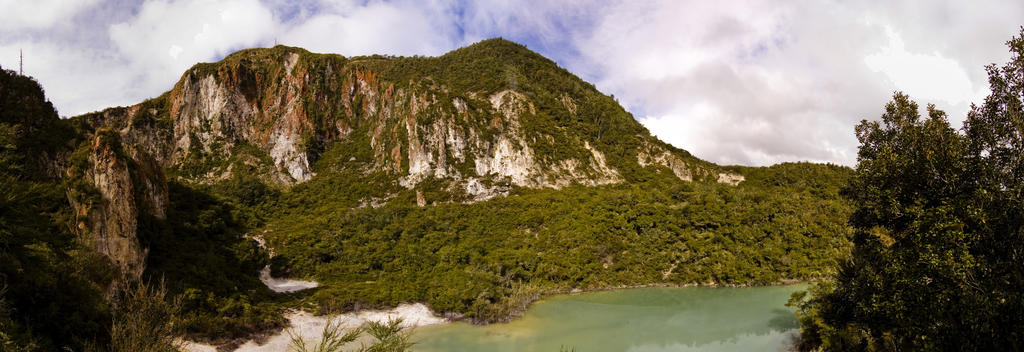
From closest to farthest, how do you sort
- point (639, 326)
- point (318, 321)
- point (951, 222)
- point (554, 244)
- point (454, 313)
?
point (951, 222) < point (639, 326) < point (318, 321) < point (454, 313) < point (554, 244)

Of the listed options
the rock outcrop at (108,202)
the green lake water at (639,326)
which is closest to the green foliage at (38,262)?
the rock outcrop at (108,202)

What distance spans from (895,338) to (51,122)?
48846 millimetres

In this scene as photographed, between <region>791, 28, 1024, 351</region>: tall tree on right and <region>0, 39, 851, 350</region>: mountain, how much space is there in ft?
23.5

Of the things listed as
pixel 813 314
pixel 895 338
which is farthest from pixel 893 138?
pixel 813 314

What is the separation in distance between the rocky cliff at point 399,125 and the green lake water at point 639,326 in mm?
28366

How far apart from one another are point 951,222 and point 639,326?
2337 centimetres

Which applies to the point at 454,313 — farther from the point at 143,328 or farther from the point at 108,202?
the point at 143,328

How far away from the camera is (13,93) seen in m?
31.9

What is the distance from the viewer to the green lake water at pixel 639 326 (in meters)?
28.6

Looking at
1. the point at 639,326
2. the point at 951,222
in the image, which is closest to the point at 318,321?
the point at 639,326

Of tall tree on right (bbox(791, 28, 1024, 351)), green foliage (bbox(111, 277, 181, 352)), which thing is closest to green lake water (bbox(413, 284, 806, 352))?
tall tree on right (bbox(791, 28, 1024, 351))

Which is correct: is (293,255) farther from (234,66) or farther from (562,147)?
(234,66)

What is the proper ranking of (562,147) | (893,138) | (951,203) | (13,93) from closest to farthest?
(951,203) < (893,138) < (13,93) < (562,147)

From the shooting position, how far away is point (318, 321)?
110ft
